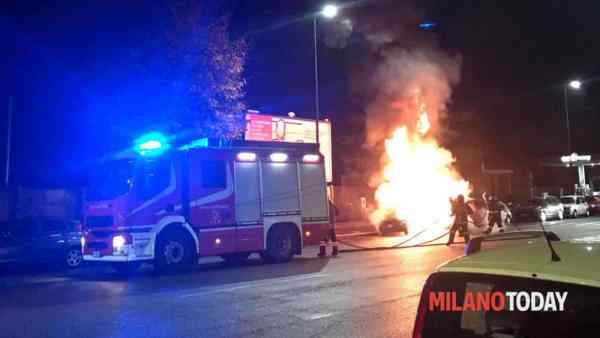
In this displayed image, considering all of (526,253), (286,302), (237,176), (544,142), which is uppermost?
(544,142)

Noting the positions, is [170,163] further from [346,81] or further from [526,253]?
[346,81]

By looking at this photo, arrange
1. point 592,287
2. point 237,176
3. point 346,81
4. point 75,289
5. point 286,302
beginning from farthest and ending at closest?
point 346,81
point 237,176
point 75,289
point 286,302
point 592,287

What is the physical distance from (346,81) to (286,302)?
87.1ft

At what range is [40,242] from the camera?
14414 millimetres

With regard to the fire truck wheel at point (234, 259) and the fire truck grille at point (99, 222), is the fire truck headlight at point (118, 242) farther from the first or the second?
the fire truck wheel at point (234, 259)

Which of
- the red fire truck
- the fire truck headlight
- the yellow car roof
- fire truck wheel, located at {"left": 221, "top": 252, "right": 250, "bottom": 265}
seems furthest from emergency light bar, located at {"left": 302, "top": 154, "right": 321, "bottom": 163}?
the yellow car roof

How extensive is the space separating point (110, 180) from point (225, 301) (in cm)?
544

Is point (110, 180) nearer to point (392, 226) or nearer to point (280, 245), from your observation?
point (280, 245)

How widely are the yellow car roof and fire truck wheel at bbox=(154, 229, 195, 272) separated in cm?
1027

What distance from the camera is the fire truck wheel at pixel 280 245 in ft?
47.4

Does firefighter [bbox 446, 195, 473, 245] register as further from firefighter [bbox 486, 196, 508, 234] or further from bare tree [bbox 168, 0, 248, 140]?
bare tree [bbox 168, 0, 248, 140]

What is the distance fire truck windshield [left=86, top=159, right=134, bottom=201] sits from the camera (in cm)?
1265

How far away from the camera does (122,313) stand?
8.08 meters

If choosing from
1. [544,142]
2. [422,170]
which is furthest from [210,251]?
[544,142]
